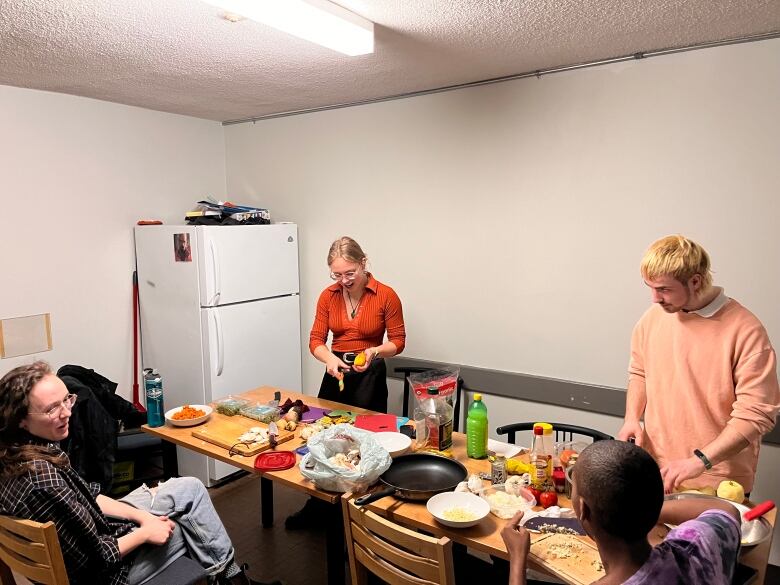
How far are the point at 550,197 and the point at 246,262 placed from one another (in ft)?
6.55

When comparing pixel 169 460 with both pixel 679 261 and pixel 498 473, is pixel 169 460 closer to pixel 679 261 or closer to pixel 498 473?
pixel 498 473

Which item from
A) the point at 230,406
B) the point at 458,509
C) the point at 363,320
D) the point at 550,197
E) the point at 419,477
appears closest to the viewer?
the point at 458,509

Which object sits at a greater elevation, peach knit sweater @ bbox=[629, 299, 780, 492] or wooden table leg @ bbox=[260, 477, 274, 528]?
peach knit sweater @ bbox=[629, 299, 780, 492]

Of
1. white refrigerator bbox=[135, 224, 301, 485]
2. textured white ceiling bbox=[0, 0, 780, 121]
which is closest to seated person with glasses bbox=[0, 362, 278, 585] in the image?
textured white ceiling bbox=[0, 0, 780, 121]

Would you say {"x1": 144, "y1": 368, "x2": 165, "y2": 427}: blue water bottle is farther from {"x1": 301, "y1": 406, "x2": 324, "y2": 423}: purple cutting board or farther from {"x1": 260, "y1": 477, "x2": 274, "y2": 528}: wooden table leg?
{"x1": 260, "y1": 477, "x2": 274, "y2": 528}: wooden table leg

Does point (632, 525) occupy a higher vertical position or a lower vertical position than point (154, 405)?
higher

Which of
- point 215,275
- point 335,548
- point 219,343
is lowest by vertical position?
point 335,548

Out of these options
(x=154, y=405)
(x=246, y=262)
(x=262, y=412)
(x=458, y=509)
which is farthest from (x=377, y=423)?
(x=246, y=262)

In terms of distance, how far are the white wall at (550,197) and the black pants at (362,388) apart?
772mm

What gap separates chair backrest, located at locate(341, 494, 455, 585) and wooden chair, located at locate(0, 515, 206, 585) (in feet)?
2.04

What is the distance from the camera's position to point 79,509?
1.78 meters

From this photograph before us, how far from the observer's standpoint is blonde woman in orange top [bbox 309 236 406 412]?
291 centimetres

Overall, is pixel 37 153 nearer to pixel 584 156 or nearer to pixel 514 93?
pixel 514 93

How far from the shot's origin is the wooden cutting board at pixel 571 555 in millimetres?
1454
